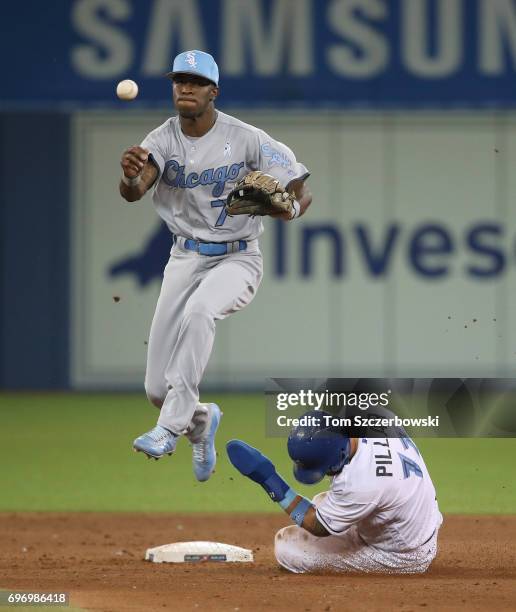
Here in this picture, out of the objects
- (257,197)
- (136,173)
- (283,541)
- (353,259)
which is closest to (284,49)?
(353,259)

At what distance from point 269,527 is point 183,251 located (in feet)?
11.3

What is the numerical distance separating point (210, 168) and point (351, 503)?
1.87 meters

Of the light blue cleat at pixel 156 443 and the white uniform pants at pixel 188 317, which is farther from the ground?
the white uniform pants at pixel 188 317

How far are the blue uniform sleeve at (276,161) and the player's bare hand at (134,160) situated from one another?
2.34ft

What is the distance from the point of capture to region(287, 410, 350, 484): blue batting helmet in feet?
23.8

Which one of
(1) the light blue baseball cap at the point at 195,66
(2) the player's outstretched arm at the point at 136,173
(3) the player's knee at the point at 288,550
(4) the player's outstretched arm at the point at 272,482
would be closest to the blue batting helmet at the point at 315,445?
(4) the player's outstretched arm at the point at 272,482

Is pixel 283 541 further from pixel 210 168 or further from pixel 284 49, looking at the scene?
pixel 284 49

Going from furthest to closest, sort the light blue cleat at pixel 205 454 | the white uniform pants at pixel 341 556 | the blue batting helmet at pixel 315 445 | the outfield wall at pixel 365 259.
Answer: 1. the outfield wall at pixel 365 259
2. the light blue cleat at pixel 205 454
3. the white uniform pants at pixel 341 556
4. the blue batting helmet at pixel 315 445

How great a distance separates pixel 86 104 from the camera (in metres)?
14.2

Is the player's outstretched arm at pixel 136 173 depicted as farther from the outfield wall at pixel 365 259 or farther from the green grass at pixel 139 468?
the outfield wall at pixel 365 259

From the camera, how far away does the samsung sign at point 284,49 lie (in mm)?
14180

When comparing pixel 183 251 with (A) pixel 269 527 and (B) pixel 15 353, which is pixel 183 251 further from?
(B) pixel 15 353

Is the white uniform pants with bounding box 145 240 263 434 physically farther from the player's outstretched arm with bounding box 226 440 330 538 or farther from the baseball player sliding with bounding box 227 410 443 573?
the baseball player sliding with bounding box 227 410 443 573

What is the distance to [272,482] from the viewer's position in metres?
7.57
